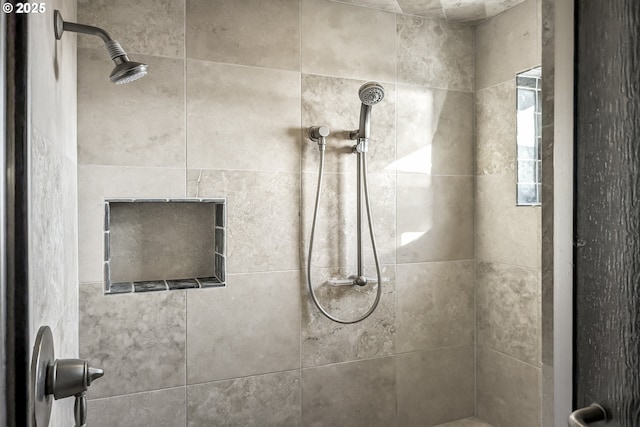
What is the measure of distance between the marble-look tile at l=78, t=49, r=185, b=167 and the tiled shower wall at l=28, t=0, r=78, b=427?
11cm

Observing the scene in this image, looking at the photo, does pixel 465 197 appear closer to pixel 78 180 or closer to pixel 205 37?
pixel 205 37

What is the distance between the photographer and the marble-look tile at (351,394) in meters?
2.08

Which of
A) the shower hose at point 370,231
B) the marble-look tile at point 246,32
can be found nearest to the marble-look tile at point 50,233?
the marble-look tile at point 246,32

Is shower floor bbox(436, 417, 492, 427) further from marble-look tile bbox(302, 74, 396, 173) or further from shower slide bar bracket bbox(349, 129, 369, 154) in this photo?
shower slide bar bracket bbox(349, 129, 369, 154)

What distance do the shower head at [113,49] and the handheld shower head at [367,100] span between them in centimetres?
86

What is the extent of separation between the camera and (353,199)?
215 cm

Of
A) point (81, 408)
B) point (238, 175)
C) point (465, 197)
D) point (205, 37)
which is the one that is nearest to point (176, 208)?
point (238, 175)

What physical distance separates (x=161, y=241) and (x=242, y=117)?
0.64m

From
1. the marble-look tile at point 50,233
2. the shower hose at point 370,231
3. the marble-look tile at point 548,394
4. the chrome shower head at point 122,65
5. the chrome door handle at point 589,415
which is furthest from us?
the shower hose at point 370,231

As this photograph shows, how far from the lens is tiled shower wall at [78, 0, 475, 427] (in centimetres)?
177

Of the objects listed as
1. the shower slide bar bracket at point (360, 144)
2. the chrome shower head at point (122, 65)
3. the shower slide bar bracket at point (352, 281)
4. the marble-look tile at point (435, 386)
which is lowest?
the marble-look tile at point (435, 386)

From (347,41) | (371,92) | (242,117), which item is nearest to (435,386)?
(371,92)

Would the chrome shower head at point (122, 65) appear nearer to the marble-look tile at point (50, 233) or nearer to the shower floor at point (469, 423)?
the marble-look tile at point (50, 233)

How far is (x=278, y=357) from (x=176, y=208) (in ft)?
2.63
